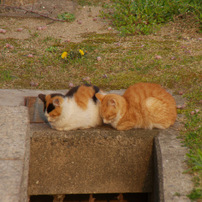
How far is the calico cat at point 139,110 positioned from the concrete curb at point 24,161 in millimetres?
159

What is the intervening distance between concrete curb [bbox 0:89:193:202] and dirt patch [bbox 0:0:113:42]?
9.26 ft

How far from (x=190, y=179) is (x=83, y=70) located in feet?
A: 8.83

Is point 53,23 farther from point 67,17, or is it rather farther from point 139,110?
point 139,110

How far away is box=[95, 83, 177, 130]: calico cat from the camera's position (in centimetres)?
375

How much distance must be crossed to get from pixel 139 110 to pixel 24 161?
1.30m

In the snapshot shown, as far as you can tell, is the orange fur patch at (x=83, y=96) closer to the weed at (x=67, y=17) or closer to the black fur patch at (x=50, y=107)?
the black fur patch at (x=50, y=107)

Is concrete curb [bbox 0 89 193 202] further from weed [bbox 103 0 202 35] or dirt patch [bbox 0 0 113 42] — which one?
weed [bbox 103 0 202 35]

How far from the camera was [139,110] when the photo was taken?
3.81m

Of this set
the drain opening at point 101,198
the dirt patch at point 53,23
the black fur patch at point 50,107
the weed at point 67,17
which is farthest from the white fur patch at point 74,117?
the weed at point 67,17

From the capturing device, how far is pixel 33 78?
5.04 m

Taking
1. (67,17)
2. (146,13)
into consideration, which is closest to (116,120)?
(146,13)

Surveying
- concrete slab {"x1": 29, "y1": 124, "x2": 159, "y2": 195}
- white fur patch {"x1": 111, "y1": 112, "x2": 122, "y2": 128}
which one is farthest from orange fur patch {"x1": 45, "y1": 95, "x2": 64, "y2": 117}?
white fur patch {"x1": 111, "y1": 112, "x2": 122, "y2": 128}

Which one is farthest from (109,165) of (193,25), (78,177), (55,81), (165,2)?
(165,2)

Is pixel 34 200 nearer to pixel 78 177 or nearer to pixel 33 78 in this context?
pixel 78 177
